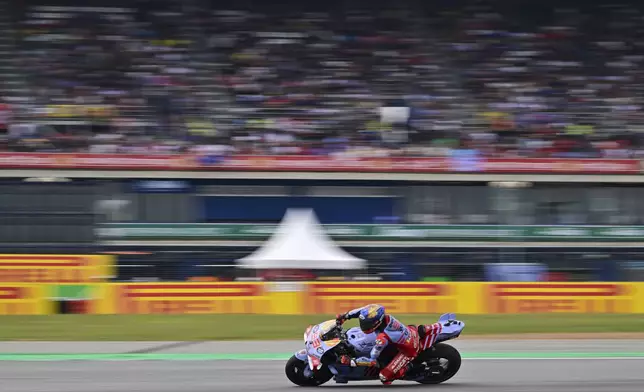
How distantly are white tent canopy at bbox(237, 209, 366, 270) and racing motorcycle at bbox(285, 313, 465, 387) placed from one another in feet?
38.7

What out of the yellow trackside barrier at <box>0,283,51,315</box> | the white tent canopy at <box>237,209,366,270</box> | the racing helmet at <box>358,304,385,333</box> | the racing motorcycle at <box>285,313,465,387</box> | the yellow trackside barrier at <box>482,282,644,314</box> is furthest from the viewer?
the white tent canopy at <box>237,209,366,270</box>

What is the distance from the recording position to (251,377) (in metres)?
10.4

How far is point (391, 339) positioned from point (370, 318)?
306mm

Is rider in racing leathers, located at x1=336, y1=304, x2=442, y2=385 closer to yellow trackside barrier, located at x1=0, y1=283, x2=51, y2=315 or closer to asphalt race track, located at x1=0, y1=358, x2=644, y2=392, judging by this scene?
asphalt race track, located at x1=0, y1=358, x2=644, y2=392

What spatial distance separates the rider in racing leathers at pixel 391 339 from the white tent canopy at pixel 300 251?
12024 millimetres

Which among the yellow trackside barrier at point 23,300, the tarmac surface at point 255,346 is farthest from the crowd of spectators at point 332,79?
the tarmac surface at point 255,346

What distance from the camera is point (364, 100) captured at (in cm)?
2433

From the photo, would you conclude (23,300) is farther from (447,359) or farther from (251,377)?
(447,359)

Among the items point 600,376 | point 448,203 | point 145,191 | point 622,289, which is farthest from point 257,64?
point 600,376

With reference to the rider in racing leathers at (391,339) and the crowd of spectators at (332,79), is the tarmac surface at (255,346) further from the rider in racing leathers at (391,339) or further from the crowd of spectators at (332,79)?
the crowd of spectators at (332,79)

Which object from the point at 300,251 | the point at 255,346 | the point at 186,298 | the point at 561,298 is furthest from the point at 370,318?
the point at 300,251

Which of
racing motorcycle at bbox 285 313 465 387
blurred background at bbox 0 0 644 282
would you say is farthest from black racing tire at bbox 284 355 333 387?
blurred background at bbox 0 0 644 282

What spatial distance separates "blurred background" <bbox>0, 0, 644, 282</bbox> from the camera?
23672 millimetres

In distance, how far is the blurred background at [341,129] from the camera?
23672 millimetres
